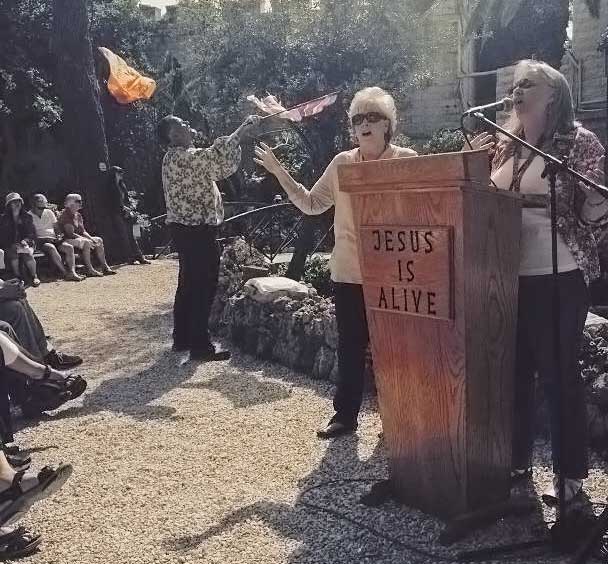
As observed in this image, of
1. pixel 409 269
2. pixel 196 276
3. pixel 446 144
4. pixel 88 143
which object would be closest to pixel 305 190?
pixel 409 269

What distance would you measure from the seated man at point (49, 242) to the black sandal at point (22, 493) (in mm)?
8562

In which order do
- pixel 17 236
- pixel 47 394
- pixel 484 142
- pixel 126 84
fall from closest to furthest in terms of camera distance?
pixel 484 142, pixel 47 394, pixel 17 236, pixel 126 84

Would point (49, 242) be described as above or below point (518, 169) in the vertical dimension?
below

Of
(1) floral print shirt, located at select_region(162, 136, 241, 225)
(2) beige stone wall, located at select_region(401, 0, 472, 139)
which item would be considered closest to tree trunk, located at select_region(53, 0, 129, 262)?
(1) floral print shirt, located at select_region(162, 136, 241, 225)

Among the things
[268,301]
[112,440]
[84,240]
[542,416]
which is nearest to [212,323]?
[268,301]

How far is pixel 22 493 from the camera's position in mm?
2848

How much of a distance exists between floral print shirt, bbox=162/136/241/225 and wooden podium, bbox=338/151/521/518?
280cm

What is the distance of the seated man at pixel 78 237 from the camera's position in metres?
11.7

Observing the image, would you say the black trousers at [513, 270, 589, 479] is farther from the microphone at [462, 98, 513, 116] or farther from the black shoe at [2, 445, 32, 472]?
the black shoe at [2, 445, 32, 472]

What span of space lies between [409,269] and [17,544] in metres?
1.76

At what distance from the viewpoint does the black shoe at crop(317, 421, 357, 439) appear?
396cm

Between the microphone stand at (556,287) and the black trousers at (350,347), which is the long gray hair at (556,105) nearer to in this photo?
the microphone stand at (556,287)

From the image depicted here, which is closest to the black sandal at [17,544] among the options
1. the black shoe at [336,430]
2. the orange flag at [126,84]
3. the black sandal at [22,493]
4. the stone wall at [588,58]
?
the black sandal at [22,493]

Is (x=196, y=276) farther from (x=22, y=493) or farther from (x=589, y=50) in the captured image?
(x=589, y=50)
